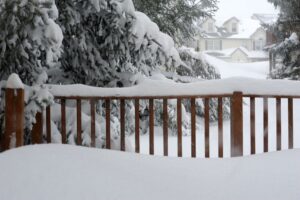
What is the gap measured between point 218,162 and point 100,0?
80.6 inches

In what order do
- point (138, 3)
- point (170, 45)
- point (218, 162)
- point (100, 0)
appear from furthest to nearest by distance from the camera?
1. point (138, 3)
2. point (170, 45)
3. point (100, 0)
4. point (218, 162)

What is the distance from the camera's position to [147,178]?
2.59 metres

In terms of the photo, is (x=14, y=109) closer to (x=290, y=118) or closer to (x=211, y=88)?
(x=211, y=88)

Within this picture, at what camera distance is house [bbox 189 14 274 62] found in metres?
31.3

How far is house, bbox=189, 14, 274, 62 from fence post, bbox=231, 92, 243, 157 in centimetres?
2816

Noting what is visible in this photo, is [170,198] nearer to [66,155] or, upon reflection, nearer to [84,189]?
[84,189]

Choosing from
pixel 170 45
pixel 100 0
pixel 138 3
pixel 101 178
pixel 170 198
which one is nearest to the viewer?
pixel 170 198

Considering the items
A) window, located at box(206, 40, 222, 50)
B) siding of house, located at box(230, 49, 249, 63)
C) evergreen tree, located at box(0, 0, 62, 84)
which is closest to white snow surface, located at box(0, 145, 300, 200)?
evergreen tree, located at box(0, 0, 62, 84)

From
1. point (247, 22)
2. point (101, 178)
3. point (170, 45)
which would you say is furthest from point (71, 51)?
point (247, 22)

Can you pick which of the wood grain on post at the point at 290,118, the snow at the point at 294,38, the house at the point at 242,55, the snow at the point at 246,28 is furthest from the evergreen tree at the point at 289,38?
the snow at the point at 246,28

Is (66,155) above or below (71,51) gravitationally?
below

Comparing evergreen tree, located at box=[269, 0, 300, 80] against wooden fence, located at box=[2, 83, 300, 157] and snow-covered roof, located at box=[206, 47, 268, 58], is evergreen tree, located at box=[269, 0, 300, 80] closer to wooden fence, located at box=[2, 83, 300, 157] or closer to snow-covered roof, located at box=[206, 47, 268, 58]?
wooden fence, located at box=[2, 83, 300, 157]

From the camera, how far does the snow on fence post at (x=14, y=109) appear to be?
3252 millimetres

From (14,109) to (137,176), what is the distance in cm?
128
